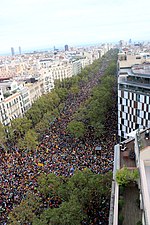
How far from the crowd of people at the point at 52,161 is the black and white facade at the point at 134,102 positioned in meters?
5.21

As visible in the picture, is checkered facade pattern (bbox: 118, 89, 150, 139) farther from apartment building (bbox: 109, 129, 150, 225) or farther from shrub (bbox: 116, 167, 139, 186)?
shrub (bbox: 116, 167, 139, 186)

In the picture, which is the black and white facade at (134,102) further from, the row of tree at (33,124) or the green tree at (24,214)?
the green tree at (24,214)

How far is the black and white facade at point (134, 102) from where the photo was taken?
40.6 meters

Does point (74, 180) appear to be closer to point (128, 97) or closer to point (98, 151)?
point (98, 151)

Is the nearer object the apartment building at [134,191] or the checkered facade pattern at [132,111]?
the apartment building at [134,191]

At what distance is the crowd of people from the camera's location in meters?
31.9

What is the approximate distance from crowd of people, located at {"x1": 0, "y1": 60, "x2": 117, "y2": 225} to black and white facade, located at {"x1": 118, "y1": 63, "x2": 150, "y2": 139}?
17.1ft

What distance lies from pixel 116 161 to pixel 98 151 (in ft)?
68.8

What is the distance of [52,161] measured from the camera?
3991 centimetres

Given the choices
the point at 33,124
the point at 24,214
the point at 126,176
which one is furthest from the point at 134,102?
the point at 33,124

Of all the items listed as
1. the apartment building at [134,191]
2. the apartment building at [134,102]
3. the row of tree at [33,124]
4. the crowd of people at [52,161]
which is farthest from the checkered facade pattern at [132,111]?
the apartment building at [134,191]

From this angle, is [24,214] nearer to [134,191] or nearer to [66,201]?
[66,201]

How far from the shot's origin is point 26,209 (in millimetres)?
24797

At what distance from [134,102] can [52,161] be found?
19.0 metres
